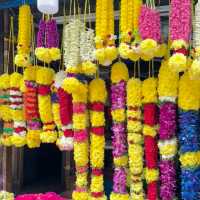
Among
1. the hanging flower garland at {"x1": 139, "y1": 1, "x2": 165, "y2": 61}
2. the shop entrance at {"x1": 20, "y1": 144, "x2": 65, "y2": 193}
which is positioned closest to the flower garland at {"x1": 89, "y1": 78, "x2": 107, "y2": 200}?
the hanging flower garland at {"x1": 139, "y1": 1, "x2": 165, "y2": 61}

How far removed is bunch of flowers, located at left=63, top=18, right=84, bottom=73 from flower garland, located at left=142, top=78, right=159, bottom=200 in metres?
0.48

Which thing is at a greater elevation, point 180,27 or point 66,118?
point 180,27

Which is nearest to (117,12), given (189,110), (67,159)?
(189,110)

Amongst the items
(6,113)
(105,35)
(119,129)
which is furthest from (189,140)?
(6,113)

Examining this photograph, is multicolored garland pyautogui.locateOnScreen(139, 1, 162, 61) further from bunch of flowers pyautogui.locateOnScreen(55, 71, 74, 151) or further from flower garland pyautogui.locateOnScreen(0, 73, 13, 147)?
flower garland pyautogui.locateOnScreen(0, 73, 13, 147)

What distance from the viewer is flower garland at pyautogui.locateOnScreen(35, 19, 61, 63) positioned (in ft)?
8.64

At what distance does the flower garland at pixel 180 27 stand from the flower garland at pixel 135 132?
1.55 feet

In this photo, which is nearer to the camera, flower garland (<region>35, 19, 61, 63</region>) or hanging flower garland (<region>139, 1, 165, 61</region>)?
hanging flower garland (<region>139, 1, 165, 61</region>)

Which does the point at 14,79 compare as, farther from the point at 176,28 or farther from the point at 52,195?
the point at 176,28

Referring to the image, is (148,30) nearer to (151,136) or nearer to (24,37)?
(151,136)

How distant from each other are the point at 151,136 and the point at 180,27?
2.35ft

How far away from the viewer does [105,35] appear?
242 cm

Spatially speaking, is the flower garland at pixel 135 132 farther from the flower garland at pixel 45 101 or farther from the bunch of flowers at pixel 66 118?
the flower garland at pixel 45 101

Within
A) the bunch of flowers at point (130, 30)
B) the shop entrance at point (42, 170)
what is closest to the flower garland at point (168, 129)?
the bunch of flowers at point (130, 30)
